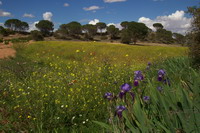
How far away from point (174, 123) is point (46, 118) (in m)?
2.57

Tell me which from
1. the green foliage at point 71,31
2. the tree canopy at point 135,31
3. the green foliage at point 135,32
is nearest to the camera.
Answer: the green foliage at point 135,32

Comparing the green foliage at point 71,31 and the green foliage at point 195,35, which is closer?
the green foliage at point 195,35

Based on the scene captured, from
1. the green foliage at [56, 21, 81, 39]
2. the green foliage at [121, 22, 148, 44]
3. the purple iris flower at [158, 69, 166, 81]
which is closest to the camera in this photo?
the purple iris flower at [158, 69, 166, 81]

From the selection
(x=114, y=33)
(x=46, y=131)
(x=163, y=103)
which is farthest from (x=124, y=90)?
(x=114, y=33)

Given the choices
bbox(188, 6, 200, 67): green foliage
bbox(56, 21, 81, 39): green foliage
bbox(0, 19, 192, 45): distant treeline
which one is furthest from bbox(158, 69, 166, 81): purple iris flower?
bbox(56, 21, 81, 39): green foliage

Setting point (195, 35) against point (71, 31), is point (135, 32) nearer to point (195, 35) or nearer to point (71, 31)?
point (71, 31)

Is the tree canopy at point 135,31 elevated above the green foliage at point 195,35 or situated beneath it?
elevated above

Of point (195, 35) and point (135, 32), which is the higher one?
point (135, 32)

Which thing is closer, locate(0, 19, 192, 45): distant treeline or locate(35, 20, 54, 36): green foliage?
locate(0, 19, 192, 45): distant treeline

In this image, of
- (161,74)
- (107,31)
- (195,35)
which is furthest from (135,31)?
(161,74)

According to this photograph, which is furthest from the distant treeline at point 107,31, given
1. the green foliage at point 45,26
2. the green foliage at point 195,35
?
the green foliage at point 195,35

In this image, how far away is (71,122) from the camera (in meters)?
3.68

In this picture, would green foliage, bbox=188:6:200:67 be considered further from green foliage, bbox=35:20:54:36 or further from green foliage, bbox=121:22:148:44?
green foliage, bbox=35:20:54:36

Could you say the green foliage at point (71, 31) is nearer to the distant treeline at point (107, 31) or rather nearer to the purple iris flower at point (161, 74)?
the distant treeline at point (107, 31)
